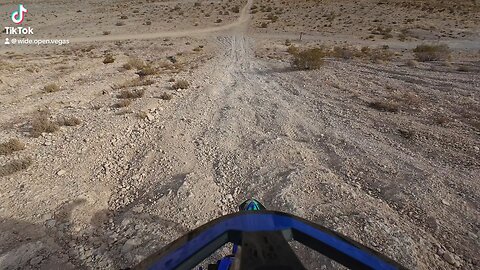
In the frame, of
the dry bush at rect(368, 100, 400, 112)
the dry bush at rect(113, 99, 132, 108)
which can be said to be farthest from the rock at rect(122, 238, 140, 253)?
the dry bush at rect(368, 100, 400, 112)

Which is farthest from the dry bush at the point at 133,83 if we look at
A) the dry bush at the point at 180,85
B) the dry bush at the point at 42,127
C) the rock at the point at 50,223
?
the rock at the point at 50,223

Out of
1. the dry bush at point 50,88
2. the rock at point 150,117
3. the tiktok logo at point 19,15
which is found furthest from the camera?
the tiktok logo at point 19,15

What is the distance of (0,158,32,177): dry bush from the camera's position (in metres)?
5.44

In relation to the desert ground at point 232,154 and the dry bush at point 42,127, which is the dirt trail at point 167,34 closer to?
the desert ground at point 232,154

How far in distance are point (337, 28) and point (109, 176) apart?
1198 inches

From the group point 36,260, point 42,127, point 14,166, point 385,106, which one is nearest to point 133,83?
point 42,127

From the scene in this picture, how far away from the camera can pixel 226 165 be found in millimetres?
5965

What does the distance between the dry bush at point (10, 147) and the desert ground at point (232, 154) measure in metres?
0.03

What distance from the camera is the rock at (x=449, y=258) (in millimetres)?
3633

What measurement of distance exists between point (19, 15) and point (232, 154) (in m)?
45.8

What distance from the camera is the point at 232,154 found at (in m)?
6.37

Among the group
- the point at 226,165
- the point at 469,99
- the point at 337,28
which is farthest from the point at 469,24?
the point at 226,165

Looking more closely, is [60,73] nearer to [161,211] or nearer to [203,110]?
[203,110]

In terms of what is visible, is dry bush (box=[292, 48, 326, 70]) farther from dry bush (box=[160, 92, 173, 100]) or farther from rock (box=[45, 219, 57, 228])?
rock (box=[45, 219, 57, 228])
